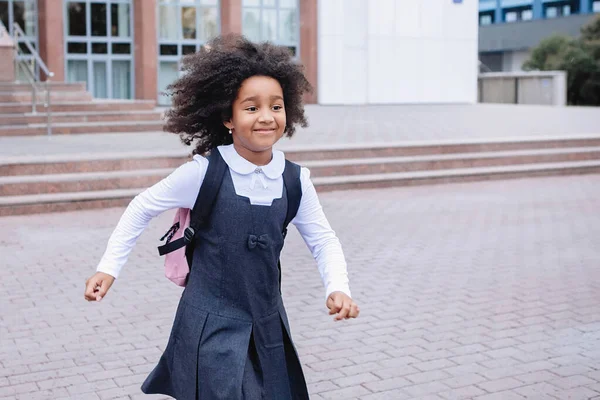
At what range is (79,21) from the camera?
91.4ft

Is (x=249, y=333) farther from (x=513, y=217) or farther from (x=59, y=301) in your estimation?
(x=513, y=217)

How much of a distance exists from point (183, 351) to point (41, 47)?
25702 millimetres

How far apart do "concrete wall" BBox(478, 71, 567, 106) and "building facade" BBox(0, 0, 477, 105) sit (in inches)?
84.7

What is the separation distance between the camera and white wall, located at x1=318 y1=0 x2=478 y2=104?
3119 centimetres

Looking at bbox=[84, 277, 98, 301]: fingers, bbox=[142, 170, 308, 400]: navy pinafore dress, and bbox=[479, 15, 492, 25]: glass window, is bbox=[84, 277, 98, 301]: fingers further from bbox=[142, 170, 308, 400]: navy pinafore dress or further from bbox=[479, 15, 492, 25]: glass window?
bbox=[479, 15, 492, 25]: glass window

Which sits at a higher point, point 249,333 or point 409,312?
point 249,333

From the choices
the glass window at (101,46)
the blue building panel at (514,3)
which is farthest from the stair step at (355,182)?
the blue building panel at (514,3)

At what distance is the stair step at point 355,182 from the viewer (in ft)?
34.6

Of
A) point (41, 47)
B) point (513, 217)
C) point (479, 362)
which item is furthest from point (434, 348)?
point (41, 47)

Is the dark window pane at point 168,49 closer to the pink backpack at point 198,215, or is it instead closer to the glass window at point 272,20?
the glass window at point 272,20

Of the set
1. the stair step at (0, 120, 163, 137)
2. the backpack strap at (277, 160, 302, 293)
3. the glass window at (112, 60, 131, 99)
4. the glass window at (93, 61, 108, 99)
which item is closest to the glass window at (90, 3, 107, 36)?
the glass window at (93, 61, 108, 99)

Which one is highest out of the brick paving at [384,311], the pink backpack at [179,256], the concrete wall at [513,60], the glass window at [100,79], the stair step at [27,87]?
the concrete wall at [513,60]

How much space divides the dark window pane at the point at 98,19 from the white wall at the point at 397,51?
7.52m

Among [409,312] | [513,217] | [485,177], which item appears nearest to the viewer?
[409,312]
